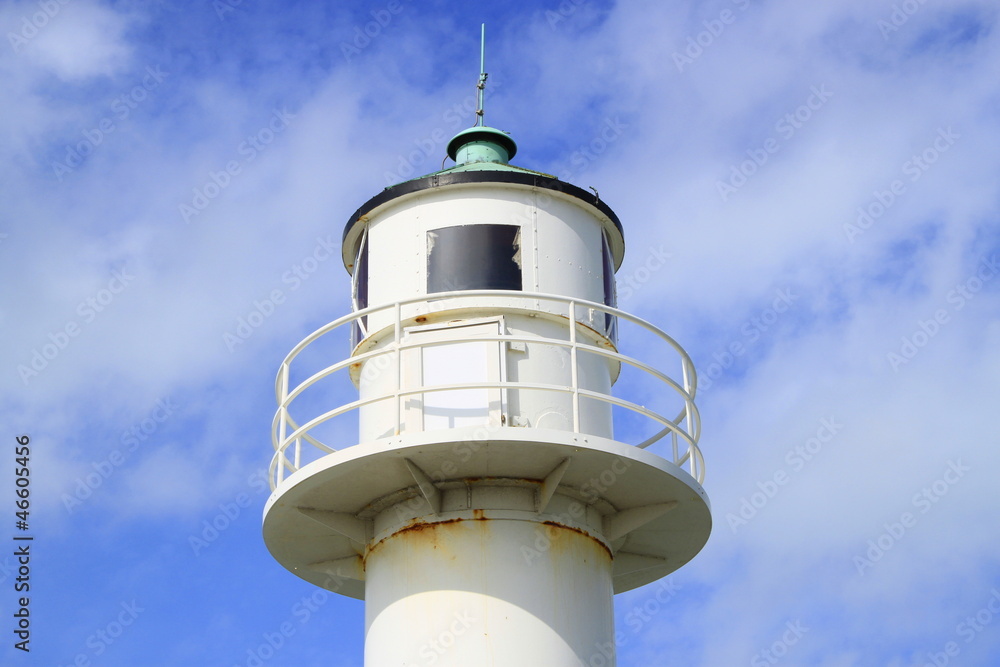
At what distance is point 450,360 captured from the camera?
12.8m

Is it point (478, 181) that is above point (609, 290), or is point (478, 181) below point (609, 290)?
above

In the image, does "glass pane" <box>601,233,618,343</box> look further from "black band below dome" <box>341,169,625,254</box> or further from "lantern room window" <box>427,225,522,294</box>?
"lantern room window" <box>427,225,522,294</box>

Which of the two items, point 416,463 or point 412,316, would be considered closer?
point 416,463

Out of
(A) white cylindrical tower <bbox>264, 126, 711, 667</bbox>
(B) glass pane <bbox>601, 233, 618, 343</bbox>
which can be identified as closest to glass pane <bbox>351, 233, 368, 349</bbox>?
(A) white cylindrical tower <bbox>264, 126, 711, 667</bbox>

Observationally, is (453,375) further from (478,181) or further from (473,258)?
(478,181)

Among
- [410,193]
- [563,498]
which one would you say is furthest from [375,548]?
[410,193]

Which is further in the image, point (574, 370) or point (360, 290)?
point (360, 290)

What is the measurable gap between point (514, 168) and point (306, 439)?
372 centimetres

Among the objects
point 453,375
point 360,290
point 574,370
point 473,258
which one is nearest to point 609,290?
point 473,258

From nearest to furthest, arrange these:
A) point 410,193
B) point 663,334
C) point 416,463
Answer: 1. point 416,463
2. point 663,334
3. point 410,193

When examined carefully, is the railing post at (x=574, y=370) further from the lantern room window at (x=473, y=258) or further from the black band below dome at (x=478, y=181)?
the black band below dome at (x=478, y=181)

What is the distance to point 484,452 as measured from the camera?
11836 millimetres

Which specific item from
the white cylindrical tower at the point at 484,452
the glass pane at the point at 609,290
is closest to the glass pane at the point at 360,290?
the white cylindrical tower at the point at 484,452

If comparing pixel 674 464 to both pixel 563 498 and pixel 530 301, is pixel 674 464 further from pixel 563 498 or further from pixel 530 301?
pixel 530 301
